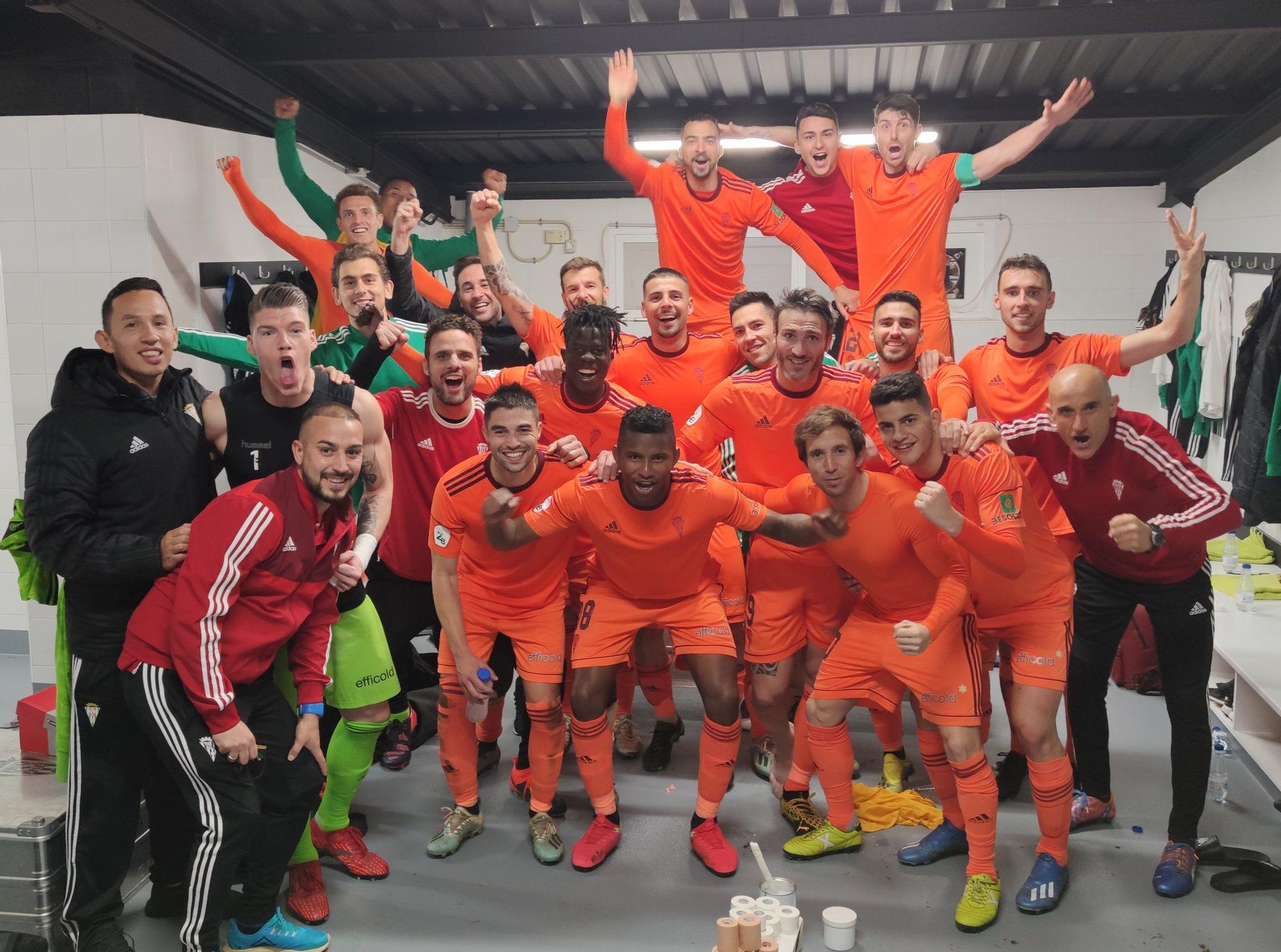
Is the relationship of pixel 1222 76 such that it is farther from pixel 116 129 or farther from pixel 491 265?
pixel 116 129

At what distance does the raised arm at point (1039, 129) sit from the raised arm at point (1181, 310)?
1.14 m

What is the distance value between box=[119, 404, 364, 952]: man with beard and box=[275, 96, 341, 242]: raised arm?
3.44 meters

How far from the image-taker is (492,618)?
13.5 feet

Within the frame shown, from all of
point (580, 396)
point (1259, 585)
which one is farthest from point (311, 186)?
point (1259, 585)

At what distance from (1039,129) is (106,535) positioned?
452cm

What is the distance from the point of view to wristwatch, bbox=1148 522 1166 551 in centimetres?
339

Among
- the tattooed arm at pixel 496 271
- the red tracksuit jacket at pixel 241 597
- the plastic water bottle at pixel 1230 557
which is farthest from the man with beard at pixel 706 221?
the plastic water bottle at pixel 1230 557

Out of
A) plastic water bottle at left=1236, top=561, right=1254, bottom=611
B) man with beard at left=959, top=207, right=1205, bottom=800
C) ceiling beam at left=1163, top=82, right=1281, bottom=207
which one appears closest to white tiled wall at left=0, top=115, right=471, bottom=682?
man with beard at left=959, top=207, right=1205, bottom=800

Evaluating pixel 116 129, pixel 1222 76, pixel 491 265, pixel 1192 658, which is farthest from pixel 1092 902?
pixel 1222 76

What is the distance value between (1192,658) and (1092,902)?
3.15 feet

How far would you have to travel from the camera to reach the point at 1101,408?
3570mm

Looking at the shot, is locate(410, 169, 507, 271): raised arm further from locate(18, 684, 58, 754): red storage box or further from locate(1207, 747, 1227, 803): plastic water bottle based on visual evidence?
locate(1207, 747, 1227, 803): plastic water bottle

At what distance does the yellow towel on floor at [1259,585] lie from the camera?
6020 mm

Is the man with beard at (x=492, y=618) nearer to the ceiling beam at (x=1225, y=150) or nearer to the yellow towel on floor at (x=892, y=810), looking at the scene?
the yellow towel on floor at (x=892, y=810)
